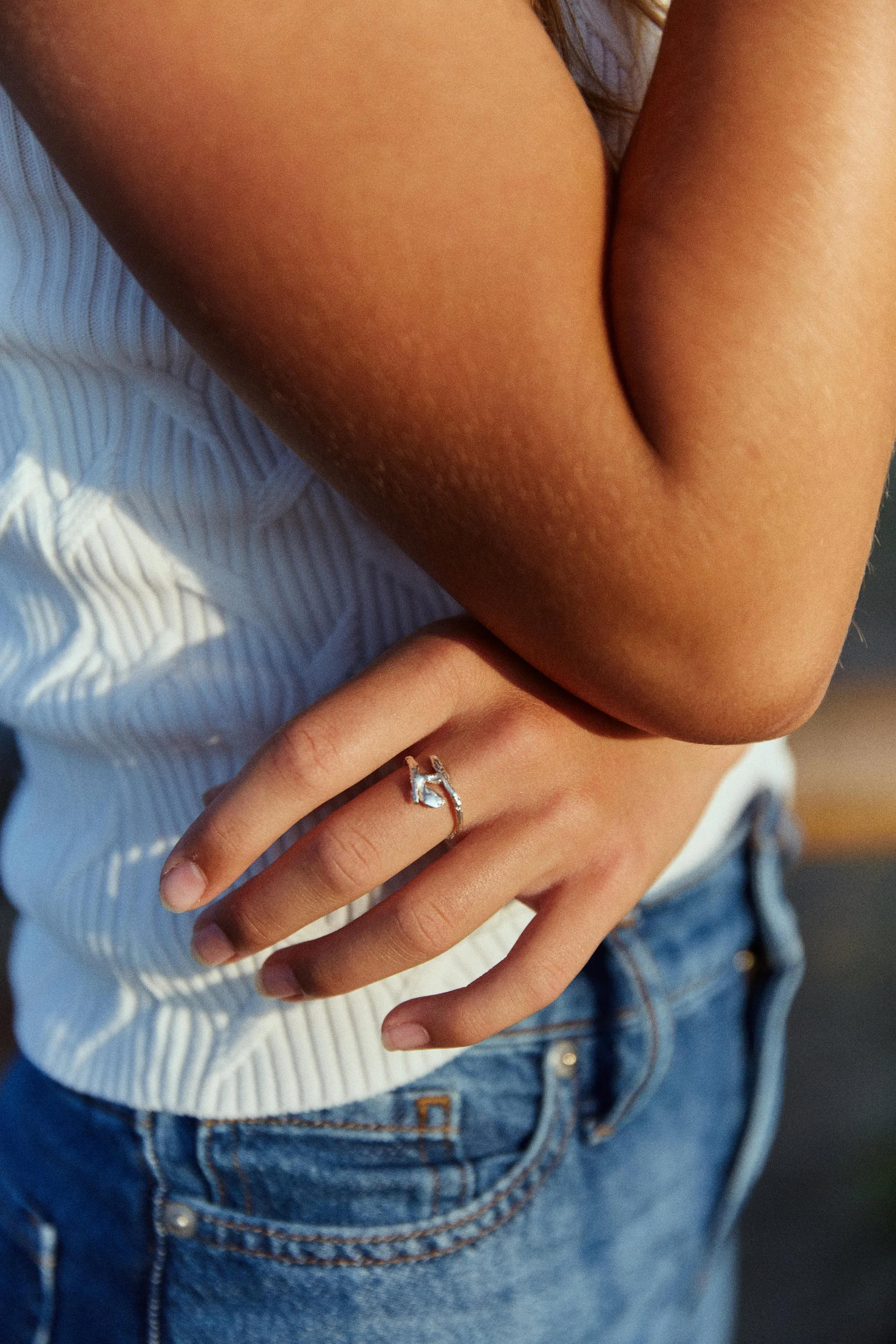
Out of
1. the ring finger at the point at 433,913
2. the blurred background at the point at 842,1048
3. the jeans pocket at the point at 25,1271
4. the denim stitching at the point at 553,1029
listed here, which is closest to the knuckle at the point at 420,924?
the ring finger at the point at 433,913

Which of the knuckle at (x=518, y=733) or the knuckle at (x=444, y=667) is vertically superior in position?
the knuckle at (x=444, y=667)

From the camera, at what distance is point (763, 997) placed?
3.16 ft

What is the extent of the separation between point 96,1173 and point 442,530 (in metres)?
0.54

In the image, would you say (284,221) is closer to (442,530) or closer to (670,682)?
(442,530)

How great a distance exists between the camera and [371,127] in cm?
43

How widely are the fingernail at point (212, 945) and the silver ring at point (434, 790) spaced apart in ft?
0.43

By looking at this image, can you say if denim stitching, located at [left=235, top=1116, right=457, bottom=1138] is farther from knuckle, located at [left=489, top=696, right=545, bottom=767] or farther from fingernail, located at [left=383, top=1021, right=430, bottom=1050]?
knuckle, located at [left=489, top=696, right=545, bottom=767]

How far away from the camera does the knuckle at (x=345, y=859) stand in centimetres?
54

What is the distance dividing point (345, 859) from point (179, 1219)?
1.10ft

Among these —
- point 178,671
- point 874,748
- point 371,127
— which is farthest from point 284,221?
point 874,748

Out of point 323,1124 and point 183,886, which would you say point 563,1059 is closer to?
point 323,1124

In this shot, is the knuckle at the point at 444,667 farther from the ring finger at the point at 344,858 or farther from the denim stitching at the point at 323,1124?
the denim stitching at the point at 323,1124

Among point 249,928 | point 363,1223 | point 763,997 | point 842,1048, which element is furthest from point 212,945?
point 842,1048

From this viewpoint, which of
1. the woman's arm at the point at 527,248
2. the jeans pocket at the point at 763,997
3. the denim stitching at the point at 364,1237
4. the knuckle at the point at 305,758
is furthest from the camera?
the jeans pocket at the point at 763,997
